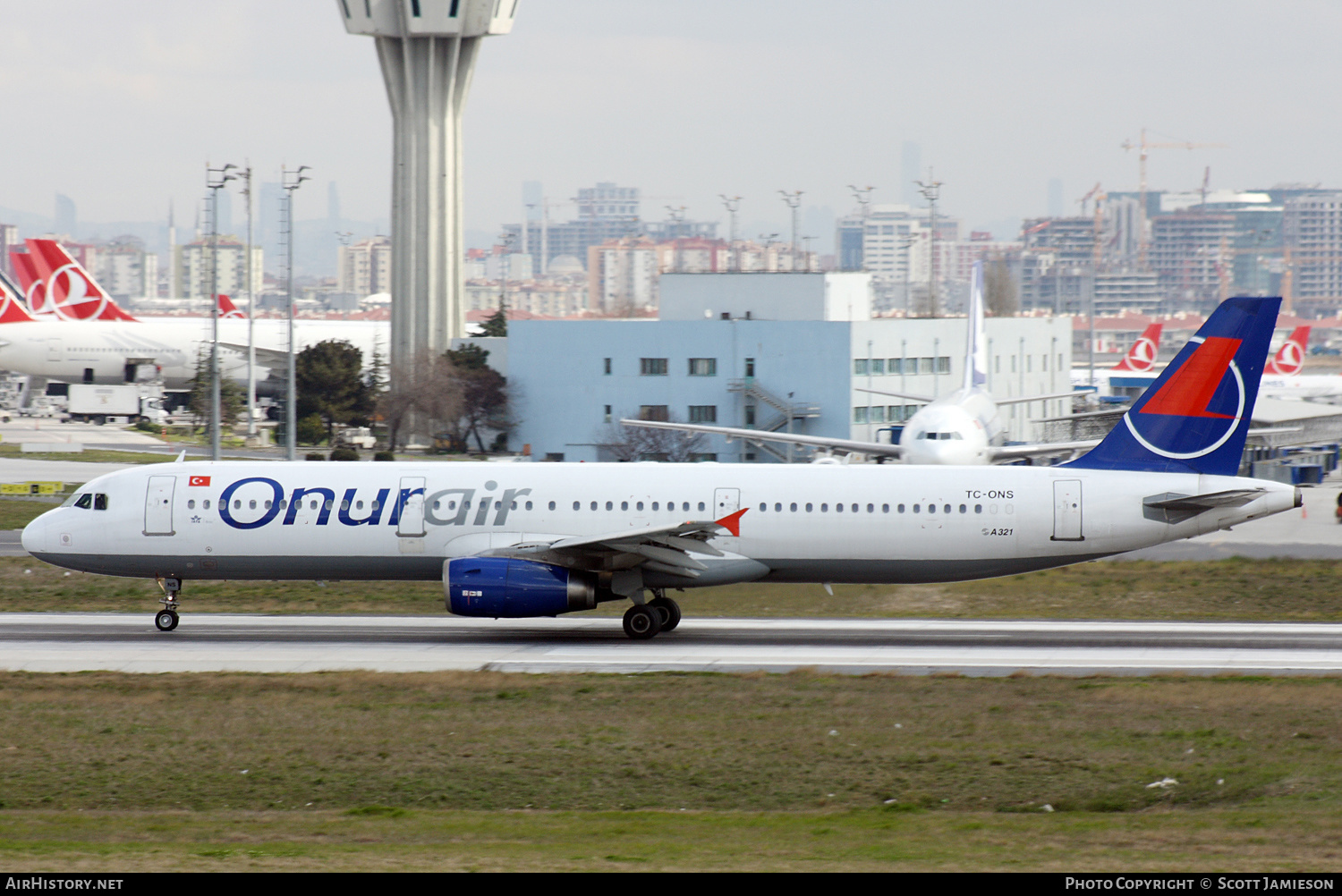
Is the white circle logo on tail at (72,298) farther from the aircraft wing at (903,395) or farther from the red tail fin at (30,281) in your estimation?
the aircraft wing at (903,395)

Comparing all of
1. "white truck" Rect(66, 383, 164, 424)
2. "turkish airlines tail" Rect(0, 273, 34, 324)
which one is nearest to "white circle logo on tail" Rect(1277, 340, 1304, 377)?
"white truck" Rect(66, 383, 164, 424)

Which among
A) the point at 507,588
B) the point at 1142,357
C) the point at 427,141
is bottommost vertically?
the point at 507,588

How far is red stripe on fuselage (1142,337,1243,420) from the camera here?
32594mm

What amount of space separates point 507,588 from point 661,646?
3544 millimetres

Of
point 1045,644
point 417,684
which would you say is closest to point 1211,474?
point 1045,644

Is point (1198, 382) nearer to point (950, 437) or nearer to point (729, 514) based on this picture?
point (729, 514)

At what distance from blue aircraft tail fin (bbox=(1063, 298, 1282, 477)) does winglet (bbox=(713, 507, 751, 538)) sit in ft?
27.0

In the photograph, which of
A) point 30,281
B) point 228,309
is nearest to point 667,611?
point 228,309

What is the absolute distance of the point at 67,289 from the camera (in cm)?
12638

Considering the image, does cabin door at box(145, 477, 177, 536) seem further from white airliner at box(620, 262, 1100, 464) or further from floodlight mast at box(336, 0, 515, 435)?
floodlight mast at box(336, 0, 515, 435)

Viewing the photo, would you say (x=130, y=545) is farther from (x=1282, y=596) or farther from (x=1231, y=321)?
(x=1282, y=596)

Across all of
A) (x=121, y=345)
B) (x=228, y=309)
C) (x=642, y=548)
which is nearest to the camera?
(x=642, y=548)

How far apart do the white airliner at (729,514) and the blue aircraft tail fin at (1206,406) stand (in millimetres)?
40

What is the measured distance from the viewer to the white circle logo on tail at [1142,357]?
15188cm
